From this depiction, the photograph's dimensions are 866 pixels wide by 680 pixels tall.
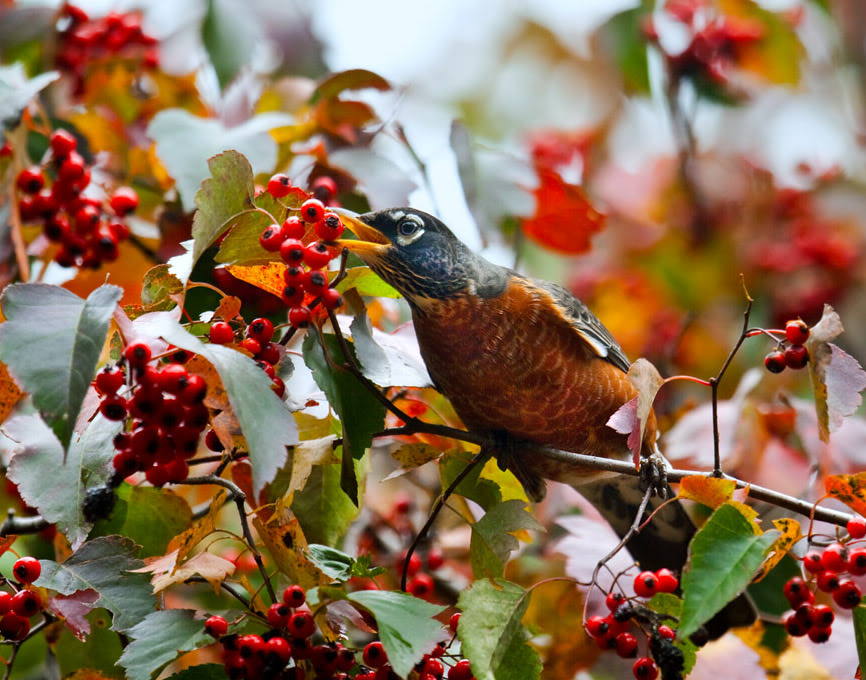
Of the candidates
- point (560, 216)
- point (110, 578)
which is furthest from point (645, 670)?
point (560, 216)

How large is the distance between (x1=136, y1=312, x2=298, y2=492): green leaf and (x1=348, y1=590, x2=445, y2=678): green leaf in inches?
12.1

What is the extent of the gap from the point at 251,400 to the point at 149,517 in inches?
25.7

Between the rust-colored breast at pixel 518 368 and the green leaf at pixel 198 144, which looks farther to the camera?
the rust-colored breast at pixel 518 368

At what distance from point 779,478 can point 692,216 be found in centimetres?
219

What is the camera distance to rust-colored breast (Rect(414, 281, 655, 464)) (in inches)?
86.7

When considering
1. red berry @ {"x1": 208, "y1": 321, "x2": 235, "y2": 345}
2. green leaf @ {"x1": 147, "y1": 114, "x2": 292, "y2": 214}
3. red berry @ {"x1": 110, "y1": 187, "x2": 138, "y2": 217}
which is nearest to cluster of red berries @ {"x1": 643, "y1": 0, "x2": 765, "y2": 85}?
green leaf @ {"x1": 147, "y1": 114, "x2": 292, "y2": 214}

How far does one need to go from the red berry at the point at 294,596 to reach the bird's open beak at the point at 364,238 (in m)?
0.68

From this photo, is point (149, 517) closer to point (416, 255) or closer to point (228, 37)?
point (416, 255)

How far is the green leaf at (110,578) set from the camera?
4.85 ft

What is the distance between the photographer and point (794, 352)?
1.62 metres

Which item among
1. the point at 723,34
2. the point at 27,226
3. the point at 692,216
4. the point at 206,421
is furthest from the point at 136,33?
the point at 692,216

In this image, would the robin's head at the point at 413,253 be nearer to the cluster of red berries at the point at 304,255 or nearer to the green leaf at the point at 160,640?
the cluster of red berries at the point at 304,255

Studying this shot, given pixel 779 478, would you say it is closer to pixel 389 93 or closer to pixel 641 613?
pixel 641 613

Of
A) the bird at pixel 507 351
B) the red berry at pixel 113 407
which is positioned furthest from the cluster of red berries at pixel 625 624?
the red berry at pixel 113 407
